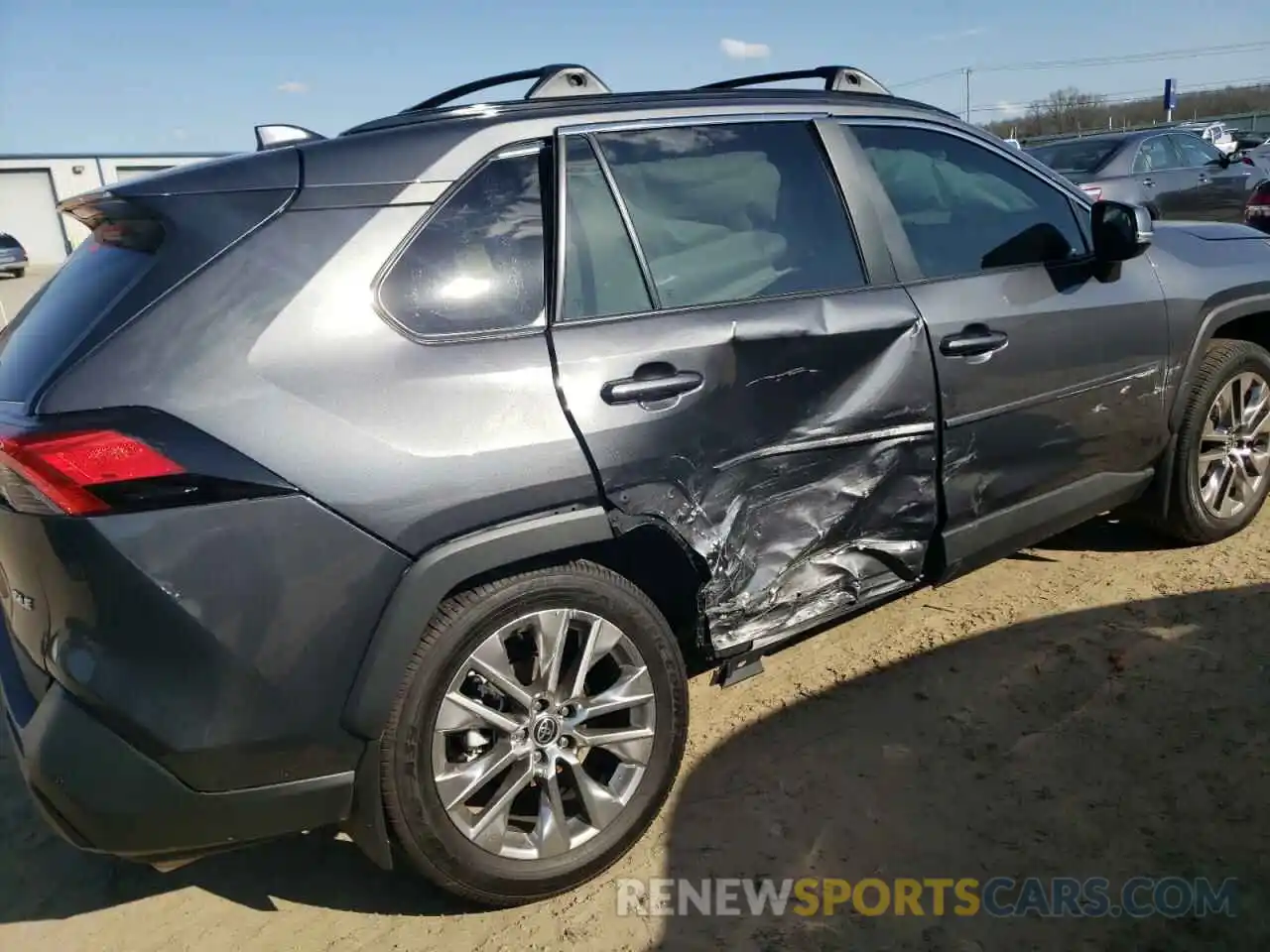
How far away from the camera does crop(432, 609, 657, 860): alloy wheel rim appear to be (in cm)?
233

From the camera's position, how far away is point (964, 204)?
11.1 ft

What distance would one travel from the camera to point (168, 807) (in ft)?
6.63

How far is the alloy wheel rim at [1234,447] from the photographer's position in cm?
396

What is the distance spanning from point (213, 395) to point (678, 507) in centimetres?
117

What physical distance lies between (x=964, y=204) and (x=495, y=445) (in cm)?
207

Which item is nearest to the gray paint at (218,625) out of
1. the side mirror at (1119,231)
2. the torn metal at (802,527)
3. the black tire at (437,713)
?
the black tire at (437,713)

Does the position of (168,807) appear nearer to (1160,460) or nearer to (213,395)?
(213,395)

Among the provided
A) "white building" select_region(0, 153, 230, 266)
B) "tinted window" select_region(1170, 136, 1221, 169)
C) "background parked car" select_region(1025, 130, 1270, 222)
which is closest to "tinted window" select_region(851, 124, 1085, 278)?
"background parked car" select_region(1025, 130, 1270, 222)

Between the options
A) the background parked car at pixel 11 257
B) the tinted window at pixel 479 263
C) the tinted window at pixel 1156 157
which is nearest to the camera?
the tinted window at pixel 479 263

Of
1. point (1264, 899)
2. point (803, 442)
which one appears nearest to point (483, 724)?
point (803, 442)

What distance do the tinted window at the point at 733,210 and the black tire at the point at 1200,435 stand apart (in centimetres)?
179

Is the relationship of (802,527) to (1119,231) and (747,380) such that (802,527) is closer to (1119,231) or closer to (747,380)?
(747,380)

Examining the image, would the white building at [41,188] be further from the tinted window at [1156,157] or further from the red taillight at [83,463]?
the red taillight at [83,463]

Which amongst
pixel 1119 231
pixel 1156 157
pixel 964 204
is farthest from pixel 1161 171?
pixel 964 204
